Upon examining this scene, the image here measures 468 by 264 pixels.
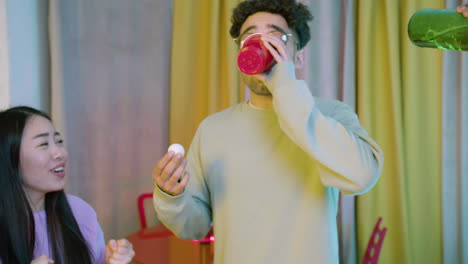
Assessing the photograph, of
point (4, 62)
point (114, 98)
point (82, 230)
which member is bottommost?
point (82, 230)

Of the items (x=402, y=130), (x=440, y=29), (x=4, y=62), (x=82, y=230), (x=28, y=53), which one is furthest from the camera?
(x=402, y=130)

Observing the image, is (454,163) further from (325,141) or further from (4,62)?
(4,62)

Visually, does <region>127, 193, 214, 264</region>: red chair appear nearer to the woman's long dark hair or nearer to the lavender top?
the lavender top

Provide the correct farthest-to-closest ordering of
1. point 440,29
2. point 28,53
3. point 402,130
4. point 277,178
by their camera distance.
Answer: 1. point 402,130
2. point 28,53
3. point 277,178
4. point 440,29

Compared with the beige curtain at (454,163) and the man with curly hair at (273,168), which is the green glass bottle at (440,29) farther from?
the beige curtain at (454,163)

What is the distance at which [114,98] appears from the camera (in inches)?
88.0

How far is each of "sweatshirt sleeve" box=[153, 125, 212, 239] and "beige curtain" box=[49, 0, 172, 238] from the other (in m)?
1.22

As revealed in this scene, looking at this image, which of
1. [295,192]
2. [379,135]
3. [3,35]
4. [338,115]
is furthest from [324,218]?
[3,35]

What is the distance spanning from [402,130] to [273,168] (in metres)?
1.29

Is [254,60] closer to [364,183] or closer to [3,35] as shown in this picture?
[364,183]

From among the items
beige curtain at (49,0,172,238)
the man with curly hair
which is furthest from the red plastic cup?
beige curtain at (49,0,172,238)

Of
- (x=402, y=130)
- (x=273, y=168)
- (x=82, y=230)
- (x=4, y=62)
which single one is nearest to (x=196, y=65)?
(x=4, y=62)

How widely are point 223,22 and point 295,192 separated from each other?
4.94ft

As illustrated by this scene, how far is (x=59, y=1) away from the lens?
2.04 meters
